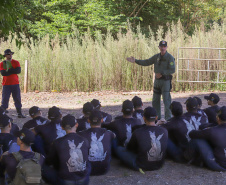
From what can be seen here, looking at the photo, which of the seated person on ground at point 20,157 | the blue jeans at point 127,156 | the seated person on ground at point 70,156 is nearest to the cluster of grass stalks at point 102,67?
the blue jeans at point 127,156

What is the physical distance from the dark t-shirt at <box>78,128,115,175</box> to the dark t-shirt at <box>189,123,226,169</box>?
117 centimetres

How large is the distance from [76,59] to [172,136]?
8.92 metres

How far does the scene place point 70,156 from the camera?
12.9 ft

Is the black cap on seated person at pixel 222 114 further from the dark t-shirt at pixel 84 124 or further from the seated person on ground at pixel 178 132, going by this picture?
the dark t-shirt at pixel 84 124

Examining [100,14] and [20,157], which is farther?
[100,14]

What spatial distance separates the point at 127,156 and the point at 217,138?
4.03 feet

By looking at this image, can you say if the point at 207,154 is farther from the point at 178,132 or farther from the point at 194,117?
the point at 194,117

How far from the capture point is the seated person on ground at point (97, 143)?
4.43m

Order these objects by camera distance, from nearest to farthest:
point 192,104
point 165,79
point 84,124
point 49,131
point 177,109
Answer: point 49,131 → point 177,109 → point 192,104 → point 84,124 → point 165,79

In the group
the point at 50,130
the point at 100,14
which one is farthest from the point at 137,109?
the point at 100,14

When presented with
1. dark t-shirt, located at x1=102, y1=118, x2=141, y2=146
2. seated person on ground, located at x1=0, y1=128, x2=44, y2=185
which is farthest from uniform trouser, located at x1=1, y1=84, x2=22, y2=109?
seated person on ground, located at x1=0, y1=128, x2=44, y2=185

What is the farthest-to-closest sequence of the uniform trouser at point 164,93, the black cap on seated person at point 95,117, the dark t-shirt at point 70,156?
the uniform trouser at point 164,93, the black cap on seated person at point 95,117, the dark t-shirt at point 70,156

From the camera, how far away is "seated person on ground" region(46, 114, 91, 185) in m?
3.94

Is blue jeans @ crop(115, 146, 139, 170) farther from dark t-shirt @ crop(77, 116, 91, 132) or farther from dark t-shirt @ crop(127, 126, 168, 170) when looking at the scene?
dark t-shirt @ crop(77, 116, 91, 132)
